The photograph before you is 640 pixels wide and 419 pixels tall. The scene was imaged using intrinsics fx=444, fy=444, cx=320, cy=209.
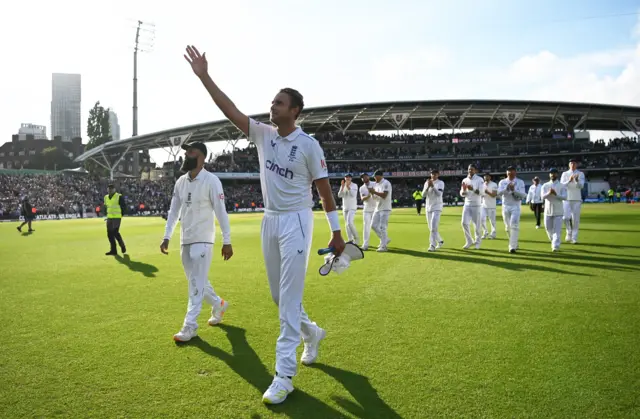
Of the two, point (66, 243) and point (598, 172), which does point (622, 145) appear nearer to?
point (598, 172)

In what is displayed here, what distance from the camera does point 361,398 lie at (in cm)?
334

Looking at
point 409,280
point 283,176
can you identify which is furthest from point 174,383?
point 409,280

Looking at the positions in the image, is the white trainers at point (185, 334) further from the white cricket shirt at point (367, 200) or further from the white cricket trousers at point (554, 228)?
the white cricket trousers at point (554, 228)

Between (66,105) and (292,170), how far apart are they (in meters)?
221

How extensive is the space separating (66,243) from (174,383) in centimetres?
1452

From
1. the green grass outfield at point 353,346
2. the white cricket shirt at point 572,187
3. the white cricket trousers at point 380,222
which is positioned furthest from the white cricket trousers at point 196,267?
the white cricket shirt at point 572,187

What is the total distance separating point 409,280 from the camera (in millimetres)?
7906

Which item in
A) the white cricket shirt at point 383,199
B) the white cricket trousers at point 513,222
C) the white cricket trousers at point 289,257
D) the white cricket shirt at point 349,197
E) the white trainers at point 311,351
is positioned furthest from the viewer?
the white cricket shirt at point 349,197

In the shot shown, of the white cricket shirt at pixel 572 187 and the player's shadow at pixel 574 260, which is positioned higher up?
the white cricket shirt at pixel 572 187

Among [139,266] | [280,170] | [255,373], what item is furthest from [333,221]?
[139,266]

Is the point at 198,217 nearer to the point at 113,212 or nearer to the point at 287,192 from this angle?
the point at 287,192

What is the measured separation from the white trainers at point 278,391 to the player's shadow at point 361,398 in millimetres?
360

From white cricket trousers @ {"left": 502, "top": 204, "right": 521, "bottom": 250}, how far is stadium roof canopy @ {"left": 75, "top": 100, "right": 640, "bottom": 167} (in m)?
43.6

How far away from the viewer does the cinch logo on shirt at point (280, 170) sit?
3713 millimetres
